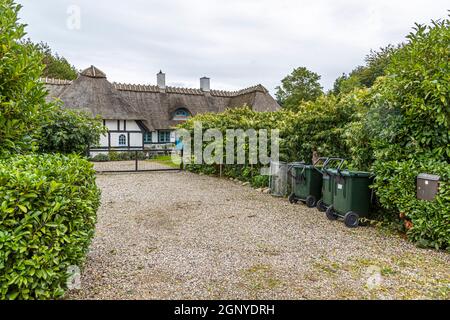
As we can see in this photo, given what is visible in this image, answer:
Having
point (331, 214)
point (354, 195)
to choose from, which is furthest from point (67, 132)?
point (354, 195)

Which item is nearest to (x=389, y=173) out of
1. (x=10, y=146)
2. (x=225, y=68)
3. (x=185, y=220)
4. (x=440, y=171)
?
(x=440, y=171)

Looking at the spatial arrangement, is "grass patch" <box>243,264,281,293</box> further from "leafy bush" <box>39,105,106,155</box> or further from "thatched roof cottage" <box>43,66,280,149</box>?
"thatched roof cottage" <box>43,66,280,149</box>

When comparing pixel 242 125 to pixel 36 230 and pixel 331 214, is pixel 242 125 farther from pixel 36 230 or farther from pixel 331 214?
pixel 36 230

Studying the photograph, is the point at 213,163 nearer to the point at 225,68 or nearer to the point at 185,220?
the point at 185,220

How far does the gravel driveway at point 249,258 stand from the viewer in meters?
2.88

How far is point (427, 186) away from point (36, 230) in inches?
174

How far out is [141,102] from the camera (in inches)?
890

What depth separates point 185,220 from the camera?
5.55 m

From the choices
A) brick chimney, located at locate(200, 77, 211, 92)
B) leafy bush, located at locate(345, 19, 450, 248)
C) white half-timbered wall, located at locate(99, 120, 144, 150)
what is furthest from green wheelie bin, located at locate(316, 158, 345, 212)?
brick chimney, located at locate(200, 77, 211, 92)

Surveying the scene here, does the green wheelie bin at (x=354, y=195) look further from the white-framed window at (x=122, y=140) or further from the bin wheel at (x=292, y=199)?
the white-framed window at (x=122, y=140)

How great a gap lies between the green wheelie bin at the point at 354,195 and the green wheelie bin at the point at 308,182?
3.67 ft

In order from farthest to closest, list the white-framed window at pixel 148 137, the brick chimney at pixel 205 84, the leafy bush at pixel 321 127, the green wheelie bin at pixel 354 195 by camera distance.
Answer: the brick chimney at pixel 205 84 → the white-framed window at pixel 148 137 → the leafy bush at pixel 321 127 → the green wheelie bin at pixel 354 195

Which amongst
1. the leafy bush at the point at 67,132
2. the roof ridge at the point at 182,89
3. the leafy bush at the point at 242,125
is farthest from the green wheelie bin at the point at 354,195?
the roof ridge at the point at 182,89

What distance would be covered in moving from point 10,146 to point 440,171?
16.6ft
